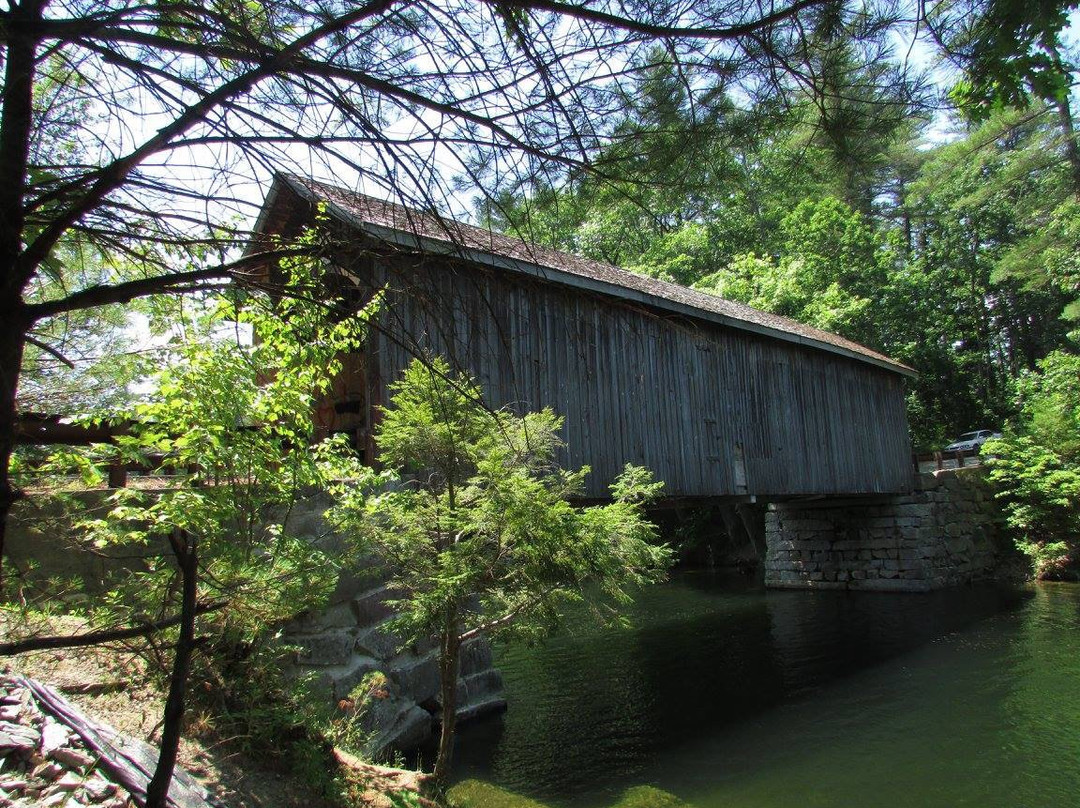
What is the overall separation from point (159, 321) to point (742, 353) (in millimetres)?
9713

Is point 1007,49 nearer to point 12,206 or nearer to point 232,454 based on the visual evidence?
point 12,206

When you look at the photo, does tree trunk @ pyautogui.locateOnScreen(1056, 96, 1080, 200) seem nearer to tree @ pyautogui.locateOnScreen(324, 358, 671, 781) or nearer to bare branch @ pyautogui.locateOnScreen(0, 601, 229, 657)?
tree @ pyautogui.locateOnScreen(324, 358, 671, 781)

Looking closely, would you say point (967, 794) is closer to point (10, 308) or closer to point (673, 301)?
point (673, 301)

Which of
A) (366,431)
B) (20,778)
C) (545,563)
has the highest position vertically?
(366,431)

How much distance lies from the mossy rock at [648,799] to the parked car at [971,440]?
65.5 ft

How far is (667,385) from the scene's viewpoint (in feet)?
34.6

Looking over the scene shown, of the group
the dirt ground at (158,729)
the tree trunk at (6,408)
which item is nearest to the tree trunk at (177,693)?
the tree trunk at (6,408)

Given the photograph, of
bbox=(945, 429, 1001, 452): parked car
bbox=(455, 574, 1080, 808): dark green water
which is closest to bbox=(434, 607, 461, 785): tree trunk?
bbox=(455, 574, 1080, 808): dark green water

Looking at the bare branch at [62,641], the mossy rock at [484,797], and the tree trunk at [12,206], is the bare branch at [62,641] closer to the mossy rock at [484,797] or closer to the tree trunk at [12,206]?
the tree trunk at [12,206]

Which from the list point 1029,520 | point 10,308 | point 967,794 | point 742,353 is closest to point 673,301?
point 742,353

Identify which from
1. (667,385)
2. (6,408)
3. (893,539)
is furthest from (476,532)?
(893,539)

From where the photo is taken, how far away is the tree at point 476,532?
5043 millimetres

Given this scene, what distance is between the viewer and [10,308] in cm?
152

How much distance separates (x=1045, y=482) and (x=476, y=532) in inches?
604
